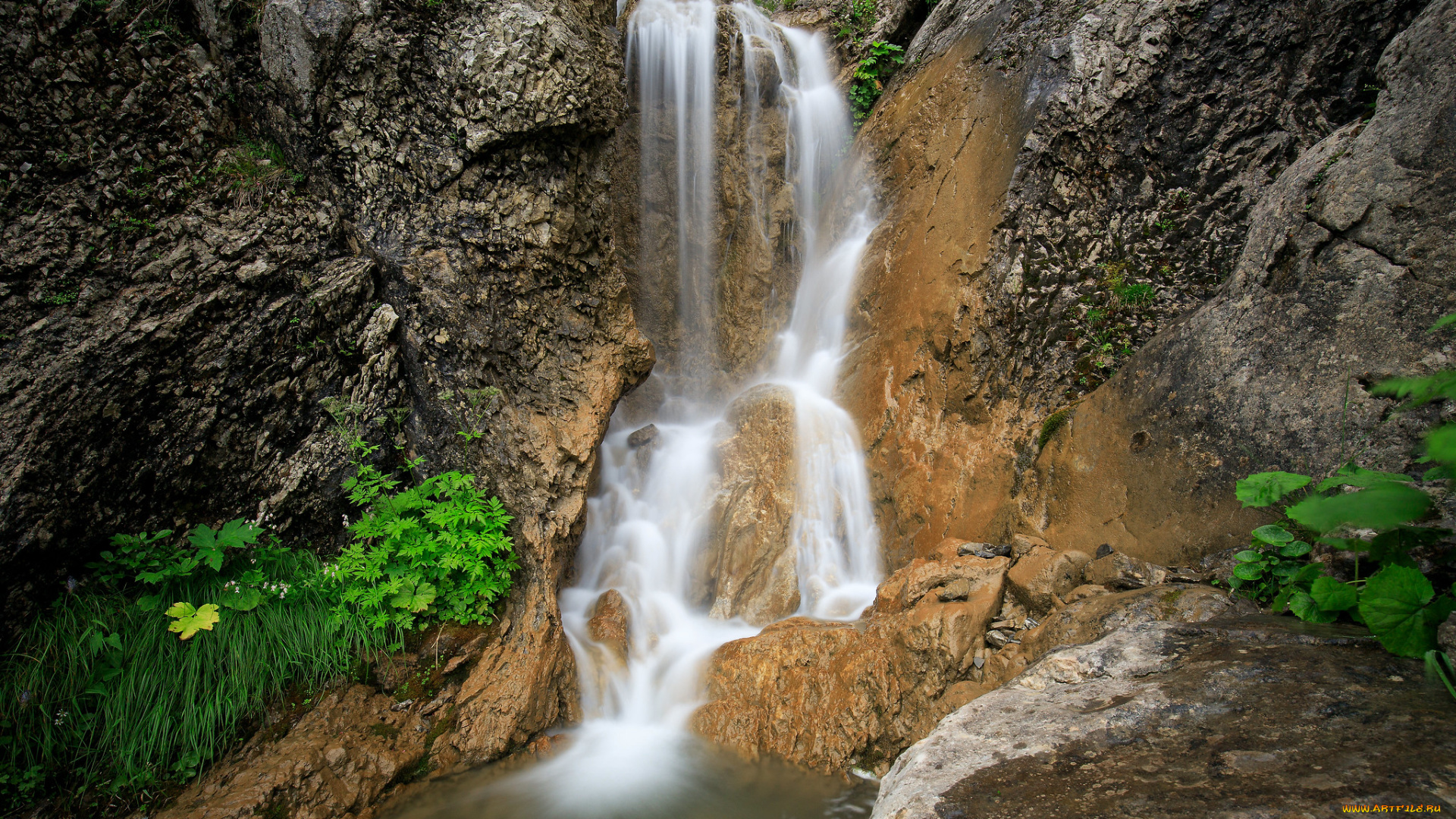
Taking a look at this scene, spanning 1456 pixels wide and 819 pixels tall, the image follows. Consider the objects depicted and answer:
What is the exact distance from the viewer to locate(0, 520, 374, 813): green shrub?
362 centimetres

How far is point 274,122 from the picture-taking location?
533 cm

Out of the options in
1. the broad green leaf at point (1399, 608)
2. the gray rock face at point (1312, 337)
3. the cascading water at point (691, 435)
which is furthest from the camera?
the cascading water at point (691, 435)

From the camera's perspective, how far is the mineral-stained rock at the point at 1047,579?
163 inches

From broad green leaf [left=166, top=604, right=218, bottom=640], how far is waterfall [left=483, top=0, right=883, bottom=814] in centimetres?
242

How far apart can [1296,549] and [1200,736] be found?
5.25ft

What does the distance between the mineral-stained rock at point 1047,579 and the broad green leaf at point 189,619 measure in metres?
5.47

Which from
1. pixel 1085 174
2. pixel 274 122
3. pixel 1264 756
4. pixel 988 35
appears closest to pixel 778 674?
pixel 1264 756

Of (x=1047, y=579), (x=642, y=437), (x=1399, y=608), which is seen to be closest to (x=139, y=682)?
(x=642, y=437)

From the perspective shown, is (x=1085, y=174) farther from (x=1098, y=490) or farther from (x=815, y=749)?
(x=815, y=749)

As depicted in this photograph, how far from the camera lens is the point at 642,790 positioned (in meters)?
4.25

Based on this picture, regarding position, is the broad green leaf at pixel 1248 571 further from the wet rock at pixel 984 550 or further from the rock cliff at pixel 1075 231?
the wet rock at pixel 984 550

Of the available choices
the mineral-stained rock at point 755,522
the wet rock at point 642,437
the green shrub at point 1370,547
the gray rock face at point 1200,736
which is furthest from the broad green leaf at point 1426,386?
the wet rock at point 642,437

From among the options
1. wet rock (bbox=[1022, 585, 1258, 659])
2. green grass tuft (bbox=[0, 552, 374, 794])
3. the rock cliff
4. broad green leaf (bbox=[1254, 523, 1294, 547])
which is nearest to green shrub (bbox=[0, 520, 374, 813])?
green grass tuft (bbox=[0, 552, 374, 794])

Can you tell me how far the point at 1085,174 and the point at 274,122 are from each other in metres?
7.34
